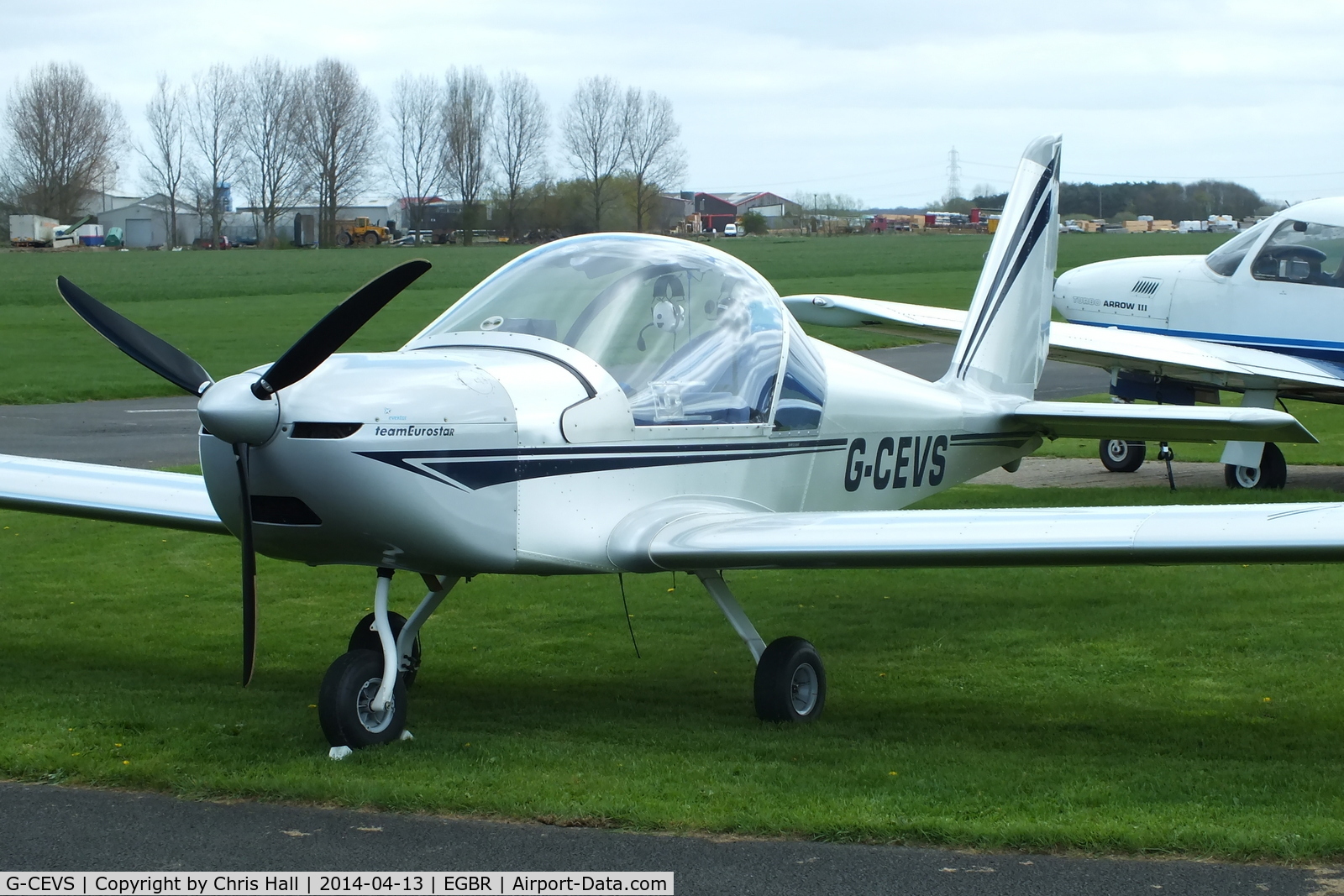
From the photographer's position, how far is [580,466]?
244 inches

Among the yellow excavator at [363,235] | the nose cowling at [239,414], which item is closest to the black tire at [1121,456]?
the nose cowling at [239,414]

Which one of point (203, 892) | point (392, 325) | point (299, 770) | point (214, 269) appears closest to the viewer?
point (203, 892)

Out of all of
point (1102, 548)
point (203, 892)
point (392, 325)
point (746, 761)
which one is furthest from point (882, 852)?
point (392, 325)

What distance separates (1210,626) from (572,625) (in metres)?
3.79

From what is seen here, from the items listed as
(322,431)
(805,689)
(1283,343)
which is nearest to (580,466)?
(322,431)

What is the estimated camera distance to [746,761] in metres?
5.87

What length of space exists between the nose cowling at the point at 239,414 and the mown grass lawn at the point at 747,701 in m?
1.29

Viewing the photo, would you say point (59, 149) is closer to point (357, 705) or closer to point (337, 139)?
point (337, 139)

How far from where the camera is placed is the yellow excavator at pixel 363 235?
9844 cm

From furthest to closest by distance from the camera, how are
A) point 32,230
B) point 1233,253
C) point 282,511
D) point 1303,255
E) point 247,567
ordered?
point 32,230, point 1233,253, point 1303,255, point 282,511, point 247,567

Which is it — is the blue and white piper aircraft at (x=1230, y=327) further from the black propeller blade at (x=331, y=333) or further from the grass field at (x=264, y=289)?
the grass field at (x=264, y=289)

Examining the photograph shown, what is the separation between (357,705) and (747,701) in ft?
6.69

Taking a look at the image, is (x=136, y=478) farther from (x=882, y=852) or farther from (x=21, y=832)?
(x=882, y=852)
